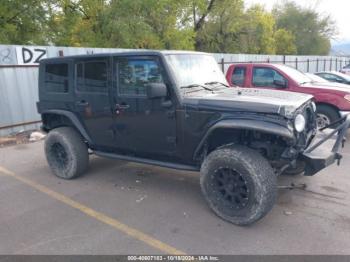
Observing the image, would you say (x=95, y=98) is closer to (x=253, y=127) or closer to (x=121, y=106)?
(x=121, y=106)

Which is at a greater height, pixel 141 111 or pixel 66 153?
pixel 141 111

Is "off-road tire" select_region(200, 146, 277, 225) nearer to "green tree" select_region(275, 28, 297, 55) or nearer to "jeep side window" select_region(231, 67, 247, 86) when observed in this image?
"jeep side window" select_region(231, 67, 247, 86)

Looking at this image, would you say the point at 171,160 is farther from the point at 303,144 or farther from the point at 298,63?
the point at 298,63

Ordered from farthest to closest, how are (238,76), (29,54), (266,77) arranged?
(29,54) < (238,76) < (266,77)

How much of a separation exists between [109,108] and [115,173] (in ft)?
4.50

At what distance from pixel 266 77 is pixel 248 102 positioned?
15.6ft

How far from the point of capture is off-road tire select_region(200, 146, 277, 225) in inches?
127

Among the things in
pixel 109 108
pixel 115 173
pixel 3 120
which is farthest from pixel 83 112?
pixel 3 120

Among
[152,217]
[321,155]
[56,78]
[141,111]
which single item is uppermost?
[56,78]

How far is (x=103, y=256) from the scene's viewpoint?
2957mm

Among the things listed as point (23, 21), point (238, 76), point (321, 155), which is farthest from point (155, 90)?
point (23, 21)

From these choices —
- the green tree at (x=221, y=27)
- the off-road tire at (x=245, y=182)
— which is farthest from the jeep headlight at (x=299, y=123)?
the green tree at (x=221, y=27)

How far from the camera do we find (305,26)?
43.1m

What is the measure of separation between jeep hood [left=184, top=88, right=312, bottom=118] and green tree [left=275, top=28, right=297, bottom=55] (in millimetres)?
37511
